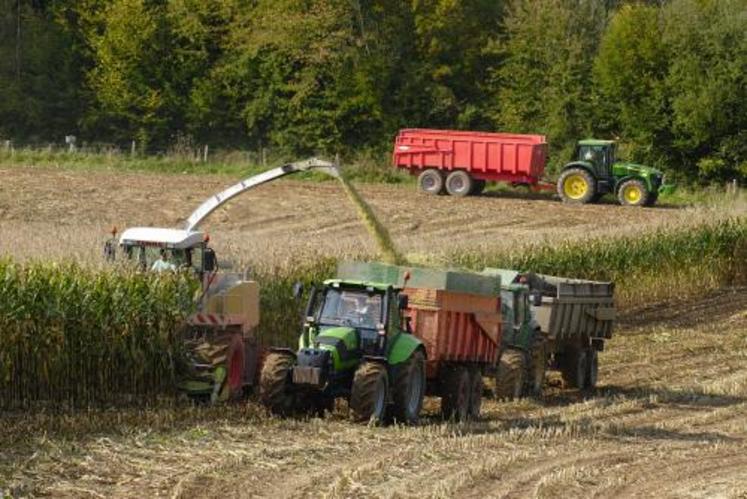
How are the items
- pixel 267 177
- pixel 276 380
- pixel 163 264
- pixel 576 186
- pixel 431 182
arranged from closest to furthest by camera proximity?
pixel 276 380 → pixel 163 264 → pixel 267 177 → pixel 576 186 → pixel 431 182

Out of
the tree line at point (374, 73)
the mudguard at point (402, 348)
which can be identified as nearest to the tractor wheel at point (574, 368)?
the mudguard at point (402, 348)

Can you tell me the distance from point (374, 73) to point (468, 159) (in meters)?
14.1

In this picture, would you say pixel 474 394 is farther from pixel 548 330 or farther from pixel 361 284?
pixel 548 330

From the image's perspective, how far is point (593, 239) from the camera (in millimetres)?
32156

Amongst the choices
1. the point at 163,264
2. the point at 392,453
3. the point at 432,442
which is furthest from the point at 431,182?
the point at 392,453

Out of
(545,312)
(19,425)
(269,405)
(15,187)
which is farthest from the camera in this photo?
(15,187)

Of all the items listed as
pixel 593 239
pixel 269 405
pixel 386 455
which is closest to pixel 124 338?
pixel 269 405

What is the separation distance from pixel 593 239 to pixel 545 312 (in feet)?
35.5

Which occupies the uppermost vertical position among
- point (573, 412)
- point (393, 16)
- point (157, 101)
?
point (393, 16)

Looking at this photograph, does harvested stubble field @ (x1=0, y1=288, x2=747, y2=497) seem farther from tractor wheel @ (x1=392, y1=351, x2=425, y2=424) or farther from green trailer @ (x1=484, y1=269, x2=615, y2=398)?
green trailer @ (x1=484, y1=269, x2=615, y2=398)

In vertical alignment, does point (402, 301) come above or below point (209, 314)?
above

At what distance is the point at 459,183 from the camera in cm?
4531

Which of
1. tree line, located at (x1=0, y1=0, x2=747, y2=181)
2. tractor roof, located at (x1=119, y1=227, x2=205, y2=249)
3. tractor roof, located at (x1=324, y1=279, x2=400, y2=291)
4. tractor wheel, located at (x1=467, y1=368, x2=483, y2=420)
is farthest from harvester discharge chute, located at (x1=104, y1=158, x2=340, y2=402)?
tree line, located at (x1=0, y1=0, x2=747, y2=181)

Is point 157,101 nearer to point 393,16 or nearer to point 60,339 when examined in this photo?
point 393,16
